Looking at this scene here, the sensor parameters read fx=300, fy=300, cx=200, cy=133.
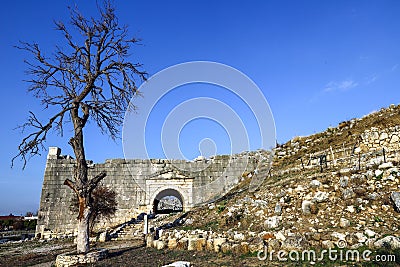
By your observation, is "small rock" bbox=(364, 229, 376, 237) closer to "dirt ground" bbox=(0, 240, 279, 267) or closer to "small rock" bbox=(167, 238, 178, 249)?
"dirt ground" bbox=(0, 240, 279, 267)

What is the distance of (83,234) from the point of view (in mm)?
10258

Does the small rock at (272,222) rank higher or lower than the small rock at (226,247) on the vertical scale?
higher

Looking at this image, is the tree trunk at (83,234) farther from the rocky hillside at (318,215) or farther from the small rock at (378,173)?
the small rock at (378,173)

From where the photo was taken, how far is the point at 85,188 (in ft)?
35.1

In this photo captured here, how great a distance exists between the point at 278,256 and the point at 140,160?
16576 mm

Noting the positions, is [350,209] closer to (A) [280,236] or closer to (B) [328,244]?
(B) [328,244]

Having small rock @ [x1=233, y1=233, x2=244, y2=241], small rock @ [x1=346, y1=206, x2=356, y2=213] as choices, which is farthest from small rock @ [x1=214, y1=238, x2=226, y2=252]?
small rock @ [x1=346, y1=206, x2=356, y2=213]

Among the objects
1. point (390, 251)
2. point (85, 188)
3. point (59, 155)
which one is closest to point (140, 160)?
point (59, 155)

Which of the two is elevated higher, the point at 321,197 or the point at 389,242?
the point at 321,197

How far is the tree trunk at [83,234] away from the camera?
10.1m

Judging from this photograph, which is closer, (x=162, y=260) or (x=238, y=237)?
(x=162, y=260)

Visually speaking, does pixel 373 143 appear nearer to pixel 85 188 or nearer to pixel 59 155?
pixel 85 188

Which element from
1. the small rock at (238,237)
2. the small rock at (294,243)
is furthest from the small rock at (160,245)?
the small rock at (294,243)

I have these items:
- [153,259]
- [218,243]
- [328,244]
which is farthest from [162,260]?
[328,244]
